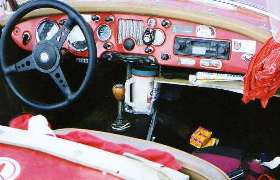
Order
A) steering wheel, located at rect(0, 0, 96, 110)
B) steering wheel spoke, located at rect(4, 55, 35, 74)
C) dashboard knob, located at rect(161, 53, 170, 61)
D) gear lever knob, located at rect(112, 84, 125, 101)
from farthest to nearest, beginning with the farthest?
gear lever knob, located at rect(112, 84, 125, 101), dashboard knob, located at rect(161, 53, 170, 61), steering wheel spoke, located at rect(4, 55, 35, 74), steering wheel, located at rect(0, 0, 96, 110)

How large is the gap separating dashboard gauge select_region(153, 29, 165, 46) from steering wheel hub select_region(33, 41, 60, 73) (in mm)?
598

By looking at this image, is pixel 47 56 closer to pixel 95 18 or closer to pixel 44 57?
pixel 44 57

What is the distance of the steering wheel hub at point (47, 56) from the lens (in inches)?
85.4

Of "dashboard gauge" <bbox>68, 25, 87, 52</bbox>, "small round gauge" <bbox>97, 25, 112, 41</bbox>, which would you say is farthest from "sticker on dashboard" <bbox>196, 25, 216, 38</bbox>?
"dashboard gauge" <bbox>68, 25, 87, 52</bbox>

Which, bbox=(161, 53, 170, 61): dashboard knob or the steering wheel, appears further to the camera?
bbox=(161, 53, 170, 61): dashboard knob

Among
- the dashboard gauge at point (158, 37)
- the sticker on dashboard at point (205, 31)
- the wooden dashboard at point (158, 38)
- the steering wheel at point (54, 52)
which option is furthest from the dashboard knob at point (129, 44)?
the steering wheel at point (54, 52)

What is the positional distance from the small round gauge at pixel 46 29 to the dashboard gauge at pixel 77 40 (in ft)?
0.31

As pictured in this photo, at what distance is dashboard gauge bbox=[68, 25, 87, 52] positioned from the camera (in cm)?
256

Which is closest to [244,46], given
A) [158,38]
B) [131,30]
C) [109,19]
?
[158,38]

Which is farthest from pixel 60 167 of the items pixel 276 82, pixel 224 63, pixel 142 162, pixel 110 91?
pixel 110 91

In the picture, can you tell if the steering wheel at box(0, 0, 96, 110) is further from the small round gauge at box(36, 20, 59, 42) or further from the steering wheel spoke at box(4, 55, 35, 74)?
the small round gauge at box(36, 20, 59, 42)

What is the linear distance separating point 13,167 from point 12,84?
3.03 ft

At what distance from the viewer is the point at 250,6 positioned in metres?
2.53

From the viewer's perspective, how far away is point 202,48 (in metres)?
2.51
